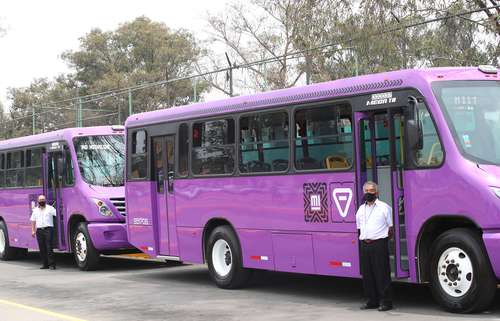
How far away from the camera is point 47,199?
18.4 meters

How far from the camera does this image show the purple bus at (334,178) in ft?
29.6

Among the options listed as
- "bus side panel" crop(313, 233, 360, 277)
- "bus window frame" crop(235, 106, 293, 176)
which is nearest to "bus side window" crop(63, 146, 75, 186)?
"bus window frame" crop(235, 106, 293, 176)

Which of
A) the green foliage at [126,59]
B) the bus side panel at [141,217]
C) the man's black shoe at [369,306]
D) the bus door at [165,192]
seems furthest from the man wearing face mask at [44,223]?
the green foliage at [126,59]

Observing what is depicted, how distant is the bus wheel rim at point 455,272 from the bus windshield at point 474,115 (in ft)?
3.71

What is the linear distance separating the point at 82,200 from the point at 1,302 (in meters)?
5.07

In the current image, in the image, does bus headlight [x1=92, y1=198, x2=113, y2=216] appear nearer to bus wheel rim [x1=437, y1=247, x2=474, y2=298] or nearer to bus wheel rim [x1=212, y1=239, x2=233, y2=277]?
bus wheel rim [x1=212, y1=239, x2=233, y2=277]

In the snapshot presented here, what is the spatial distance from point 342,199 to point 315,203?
56cm

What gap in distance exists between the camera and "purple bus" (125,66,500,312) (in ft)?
29.6

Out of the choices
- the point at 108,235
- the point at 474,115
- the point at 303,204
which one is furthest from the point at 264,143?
the point at 108,235

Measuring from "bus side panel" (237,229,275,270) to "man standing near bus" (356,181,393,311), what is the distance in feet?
7.75

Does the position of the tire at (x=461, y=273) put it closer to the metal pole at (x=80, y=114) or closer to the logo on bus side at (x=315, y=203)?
the logo on bus side at (x=315, y=203)

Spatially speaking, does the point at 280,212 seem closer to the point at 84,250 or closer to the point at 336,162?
the point at 336,162

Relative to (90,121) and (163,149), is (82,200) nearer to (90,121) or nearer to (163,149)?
(163,149)

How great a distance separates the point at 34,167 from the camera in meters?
19.2
